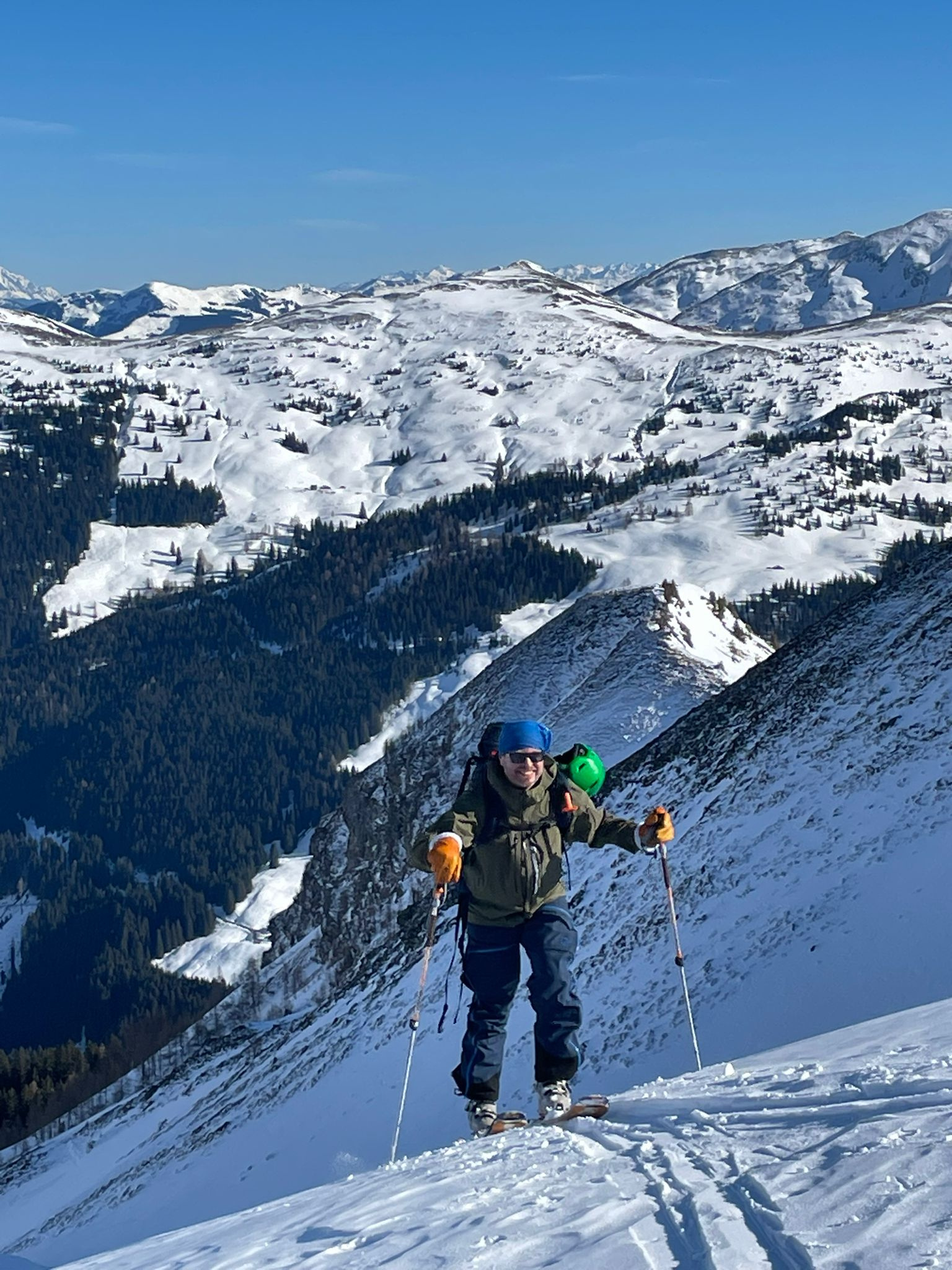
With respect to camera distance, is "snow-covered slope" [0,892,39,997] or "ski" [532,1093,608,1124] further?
"snow-covered slope" [0,892,39,997]

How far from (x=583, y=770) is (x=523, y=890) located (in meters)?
1.32

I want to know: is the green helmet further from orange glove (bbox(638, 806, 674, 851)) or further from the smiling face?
orange glove (bbox(638, 806, 674, 851))

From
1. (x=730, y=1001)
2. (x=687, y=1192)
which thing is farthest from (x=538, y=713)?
(x=687, y=1192)

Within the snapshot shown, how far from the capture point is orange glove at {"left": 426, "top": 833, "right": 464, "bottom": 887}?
400 inches

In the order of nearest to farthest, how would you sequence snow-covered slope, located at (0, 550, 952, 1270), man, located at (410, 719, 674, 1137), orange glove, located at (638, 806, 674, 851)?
snow-covered slope, located at (0, 550, 952, 1270), man, located at (410, 719, 674, 1137), orange glove, located at (638, 806, 674, 851)

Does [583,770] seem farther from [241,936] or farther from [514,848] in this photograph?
[241,936]

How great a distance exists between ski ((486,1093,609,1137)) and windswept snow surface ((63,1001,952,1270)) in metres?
0.14

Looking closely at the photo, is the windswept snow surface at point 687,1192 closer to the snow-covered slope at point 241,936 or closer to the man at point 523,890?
the man at point 523,890

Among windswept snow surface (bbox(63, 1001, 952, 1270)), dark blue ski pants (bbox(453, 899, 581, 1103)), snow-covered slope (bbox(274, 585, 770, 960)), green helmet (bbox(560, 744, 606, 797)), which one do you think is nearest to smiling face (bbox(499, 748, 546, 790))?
green helmet (bbox(560, 744, 606, 797))

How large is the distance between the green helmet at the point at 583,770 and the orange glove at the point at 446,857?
142cm

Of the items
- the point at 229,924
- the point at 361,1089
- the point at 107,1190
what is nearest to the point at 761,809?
the point at 361,1089

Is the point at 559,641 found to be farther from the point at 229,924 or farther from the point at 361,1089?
the point at 229,924

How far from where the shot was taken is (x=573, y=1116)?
10367 mm

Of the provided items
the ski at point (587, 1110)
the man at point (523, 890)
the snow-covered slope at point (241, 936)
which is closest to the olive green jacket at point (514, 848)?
the man at point (523, 890)
